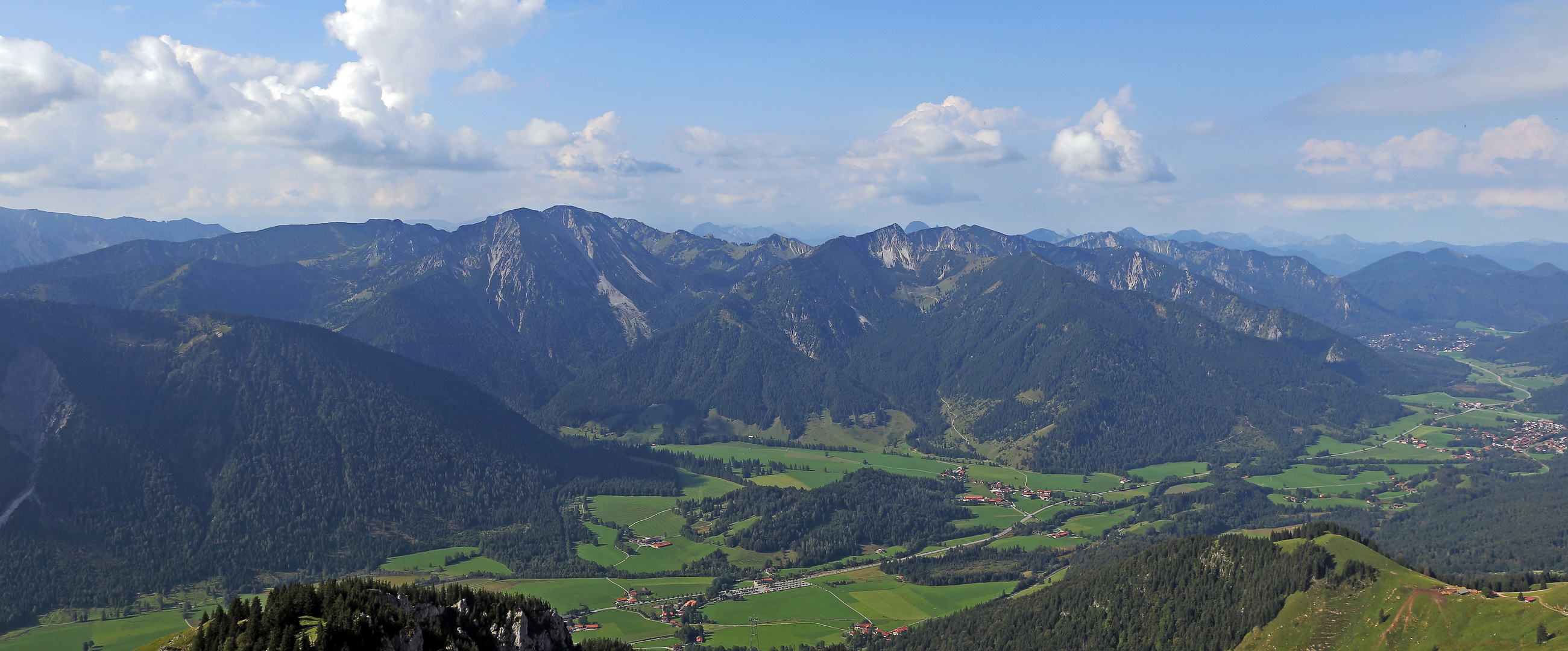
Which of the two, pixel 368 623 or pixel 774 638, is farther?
pixel 774 638

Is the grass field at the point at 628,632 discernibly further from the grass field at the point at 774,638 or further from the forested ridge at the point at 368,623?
the forested ridge at the point at 368,623

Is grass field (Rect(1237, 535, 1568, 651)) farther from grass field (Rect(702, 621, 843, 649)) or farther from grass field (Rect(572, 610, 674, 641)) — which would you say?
grass field (Rect(572, 610, 674, 641))

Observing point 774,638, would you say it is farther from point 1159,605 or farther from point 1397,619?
point 1397,619

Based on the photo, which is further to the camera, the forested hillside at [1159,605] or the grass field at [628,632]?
the grass field at [628,632]

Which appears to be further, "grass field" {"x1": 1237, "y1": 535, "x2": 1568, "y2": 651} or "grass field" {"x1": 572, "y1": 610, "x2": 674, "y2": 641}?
"grass field" {"x1": 572, "y1": 610, "x2": 674, "y2": 641}

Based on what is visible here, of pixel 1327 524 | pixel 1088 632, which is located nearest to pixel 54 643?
pixel 1088 632

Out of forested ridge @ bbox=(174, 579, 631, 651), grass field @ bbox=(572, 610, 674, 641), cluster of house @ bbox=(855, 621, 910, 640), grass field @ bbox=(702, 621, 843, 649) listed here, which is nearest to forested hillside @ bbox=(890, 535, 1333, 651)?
cluster of house @ bbox=(855, 621, 910, 640)

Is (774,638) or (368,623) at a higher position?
(368,623)

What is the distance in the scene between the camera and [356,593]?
103m

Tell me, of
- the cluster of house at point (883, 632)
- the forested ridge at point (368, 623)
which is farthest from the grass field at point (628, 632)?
the forested ridge at point (368, 623)

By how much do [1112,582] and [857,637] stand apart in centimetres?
5304

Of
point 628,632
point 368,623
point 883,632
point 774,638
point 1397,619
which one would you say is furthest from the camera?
point 883,632

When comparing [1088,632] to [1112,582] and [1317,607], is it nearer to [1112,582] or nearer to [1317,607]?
[1112,582]

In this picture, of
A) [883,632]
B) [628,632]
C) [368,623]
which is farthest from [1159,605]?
[368,623]
